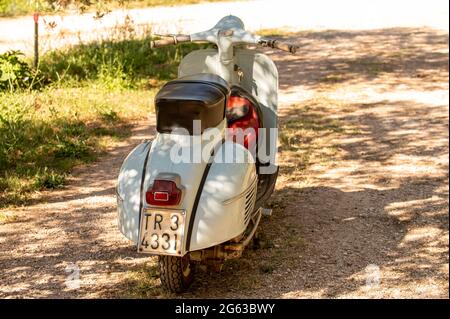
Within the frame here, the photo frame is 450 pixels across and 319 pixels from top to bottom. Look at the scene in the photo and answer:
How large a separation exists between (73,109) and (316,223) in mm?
3671

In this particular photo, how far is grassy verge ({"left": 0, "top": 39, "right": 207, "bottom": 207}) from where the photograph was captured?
6.70 m

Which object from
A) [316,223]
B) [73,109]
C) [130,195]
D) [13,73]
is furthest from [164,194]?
[13,73]

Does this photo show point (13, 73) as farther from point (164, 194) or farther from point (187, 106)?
point (164, 194)

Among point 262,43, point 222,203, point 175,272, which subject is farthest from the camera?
point 262,43

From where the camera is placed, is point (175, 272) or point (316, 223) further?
point (316, 223)

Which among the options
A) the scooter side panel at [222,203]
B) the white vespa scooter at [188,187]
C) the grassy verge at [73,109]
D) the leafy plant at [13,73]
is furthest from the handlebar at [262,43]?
the leafy plant at [13,73]

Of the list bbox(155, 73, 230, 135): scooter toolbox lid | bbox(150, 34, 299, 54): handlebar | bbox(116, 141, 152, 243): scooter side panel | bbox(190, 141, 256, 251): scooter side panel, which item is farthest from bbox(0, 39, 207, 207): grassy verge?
bbox(190, 141, 256, 251): scooter side panel

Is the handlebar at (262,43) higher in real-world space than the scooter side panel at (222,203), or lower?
higher

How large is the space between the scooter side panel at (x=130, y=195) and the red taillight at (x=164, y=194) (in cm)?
14

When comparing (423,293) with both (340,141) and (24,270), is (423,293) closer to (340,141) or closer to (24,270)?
(24,270)

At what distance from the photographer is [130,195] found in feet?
13.6

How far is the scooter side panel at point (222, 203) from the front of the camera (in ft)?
13.1

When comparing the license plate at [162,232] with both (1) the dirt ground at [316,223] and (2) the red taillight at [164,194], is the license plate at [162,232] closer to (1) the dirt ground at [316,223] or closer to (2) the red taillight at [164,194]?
(2) the red taillight at [164,194]

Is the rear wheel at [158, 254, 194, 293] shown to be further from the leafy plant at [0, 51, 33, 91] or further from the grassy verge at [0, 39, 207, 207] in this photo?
the leafy plant at [0, 51, 33, 91]
